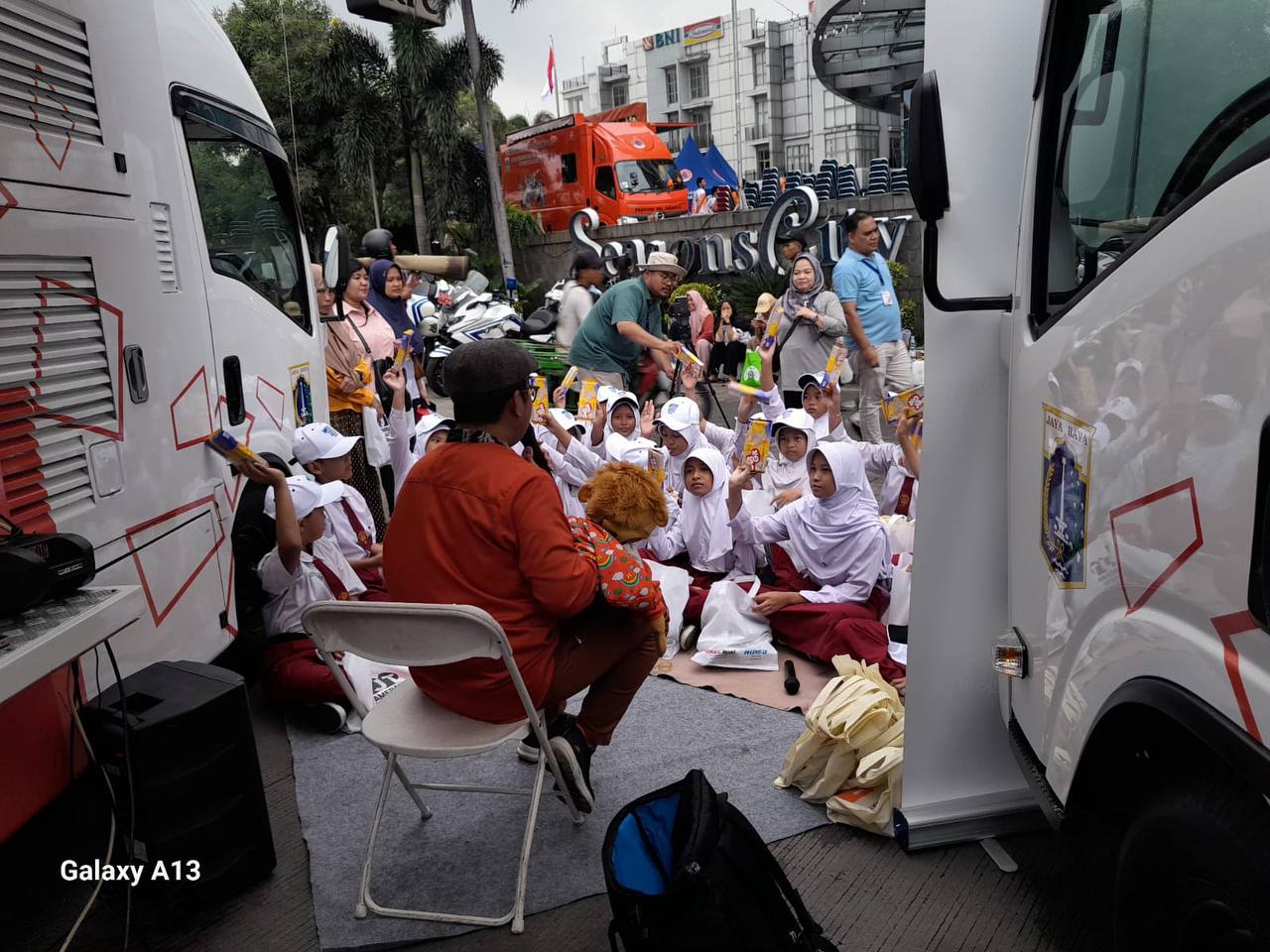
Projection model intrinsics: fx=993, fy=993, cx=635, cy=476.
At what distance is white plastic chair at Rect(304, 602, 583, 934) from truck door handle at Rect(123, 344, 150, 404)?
1.14 m

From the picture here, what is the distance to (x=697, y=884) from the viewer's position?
2193 millimetres

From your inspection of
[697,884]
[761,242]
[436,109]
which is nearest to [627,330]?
[697,884]

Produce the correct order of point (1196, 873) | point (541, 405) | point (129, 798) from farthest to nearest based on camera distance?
point (541, 405) → point (129, 798) → point (1196, 873)

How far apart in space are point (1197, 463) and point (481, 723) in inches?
76.4

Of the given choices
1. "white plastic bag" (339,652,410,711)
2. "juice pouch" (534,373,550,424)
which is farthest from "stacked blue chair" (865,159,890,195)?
"white plastic bag" (339,652,410,711)

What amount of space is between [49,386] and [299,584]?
1.57m

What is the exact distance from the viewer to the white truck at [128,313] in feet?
8.77

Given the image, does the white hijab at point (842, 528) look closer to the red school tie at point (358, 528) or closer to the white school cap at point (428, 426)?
the red school tie at point (358, 528)

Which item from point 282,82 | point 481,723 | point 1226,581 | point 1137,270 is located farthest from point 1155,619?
point 282,82

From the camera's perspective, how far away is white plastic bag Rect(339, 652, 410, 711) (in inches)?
154

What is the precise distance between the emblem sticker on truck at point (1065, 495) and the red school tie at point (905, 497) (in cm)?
324

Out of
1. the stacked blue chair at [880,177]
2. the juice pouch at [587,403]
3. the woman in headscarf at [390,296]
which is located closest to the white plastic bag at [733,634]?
the juice pouch at [587,403]

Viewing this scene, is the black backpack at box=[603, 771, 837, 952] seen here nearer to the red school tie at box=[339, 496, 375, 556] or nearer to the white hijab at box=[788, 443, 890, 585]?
the white hijab at box=[788, 443, 890, 585]

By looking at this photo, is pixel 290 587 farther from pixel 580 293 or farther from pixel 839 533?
pixel 580 293
